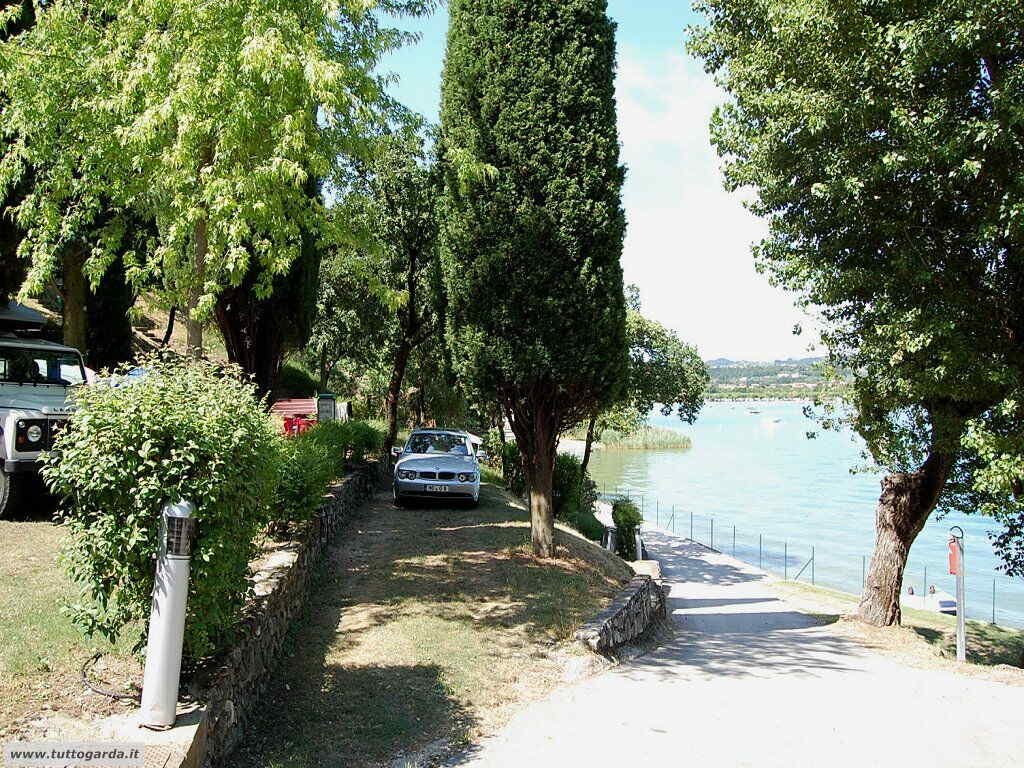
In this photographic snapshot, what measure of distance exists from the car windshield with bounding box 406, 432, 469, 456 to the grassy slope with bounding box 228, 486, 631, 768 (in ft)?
9.95

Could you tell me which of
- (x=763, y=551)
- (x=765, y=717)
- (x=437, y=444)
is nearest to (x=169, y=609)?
(x=765, y=717)

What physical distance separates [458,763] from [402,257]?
15303mm

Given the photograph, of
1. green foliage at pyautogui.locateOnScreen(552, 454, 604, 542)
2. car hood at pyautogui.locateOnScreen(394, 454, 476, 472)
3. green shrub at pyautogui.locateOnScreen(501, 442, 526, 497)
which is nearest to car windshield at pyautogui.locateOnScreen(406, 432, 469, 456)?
car hood at pyautogui.locateOnScreen(394, 454, 476, 472)

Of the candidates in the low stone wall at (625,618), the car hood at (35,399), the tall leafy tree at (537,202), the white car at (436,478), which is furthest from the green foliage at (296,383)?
the low stone wall at (625,618)

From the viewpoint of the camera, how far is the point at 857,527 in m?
39.8

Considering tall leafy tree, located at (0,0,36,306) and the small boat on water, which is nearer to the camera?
tall leafy tree, located at (0,0,36,306)

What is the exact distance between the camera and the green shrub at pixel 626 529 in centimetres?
2328

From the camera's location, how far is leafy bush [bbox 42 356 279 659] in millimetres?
3895

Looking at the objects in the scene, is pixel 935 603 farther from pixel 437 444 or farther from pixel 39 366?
pixel 39 366

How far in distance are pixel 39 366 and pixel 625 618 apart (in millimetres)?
8366

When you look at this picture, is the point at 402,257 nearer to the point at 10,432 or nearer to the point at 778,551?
the point at 10,432

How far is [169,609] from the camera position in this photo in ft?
12.5

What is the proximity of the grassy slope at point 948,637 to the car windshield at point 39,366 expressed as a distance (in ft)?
39.6

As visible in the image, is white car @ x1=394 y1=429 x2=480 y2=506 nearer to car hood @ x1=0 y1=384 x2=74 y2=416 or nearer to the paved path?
the paved path
